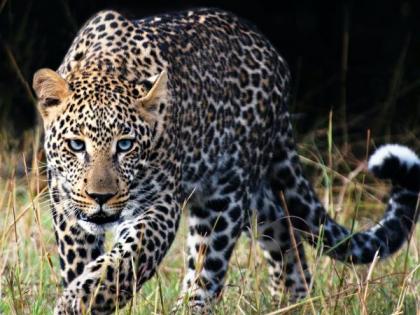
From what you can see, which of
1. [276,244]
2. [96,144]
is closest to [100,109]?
[96,144]

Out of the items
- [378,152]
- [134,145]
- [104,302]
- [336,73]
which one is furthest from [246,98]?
[336,73]

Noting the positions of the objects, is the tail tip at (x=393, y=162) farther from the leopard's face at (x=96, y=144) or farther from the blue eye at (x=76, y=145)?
the blue eye at (x=76, y=145)

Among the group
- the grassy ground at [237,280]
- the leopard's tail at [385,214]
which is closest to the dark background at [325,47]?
the grassy ground at [237,280]

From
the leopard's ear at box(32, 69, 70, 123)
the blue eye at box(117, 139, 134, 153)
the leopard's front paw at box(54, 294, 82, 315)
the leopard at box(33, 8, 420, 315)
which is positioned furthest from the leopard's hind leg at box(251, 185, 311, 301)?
the leopard's front paw at box(54, 294, 82, 315)

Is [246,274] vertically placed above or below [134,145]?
below

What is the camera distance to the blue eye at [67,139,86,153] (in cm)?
641

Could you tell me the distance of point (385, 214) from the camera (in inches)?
316

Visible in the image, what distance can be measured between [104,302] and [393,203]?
244cm

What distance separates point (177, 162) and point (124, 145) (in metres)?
0.61

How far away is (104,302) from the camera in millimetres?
6141

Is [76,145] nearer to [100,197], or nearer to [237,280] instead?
[100,197]

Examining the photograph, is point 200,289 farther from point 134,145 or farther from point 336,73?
point 336,73

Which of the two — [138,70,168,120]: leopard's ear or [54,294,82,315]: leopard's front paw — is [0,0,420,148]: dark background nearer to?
[138,70,168,120]: leopard's ear

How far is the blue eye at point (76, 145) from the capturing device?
641 cm
